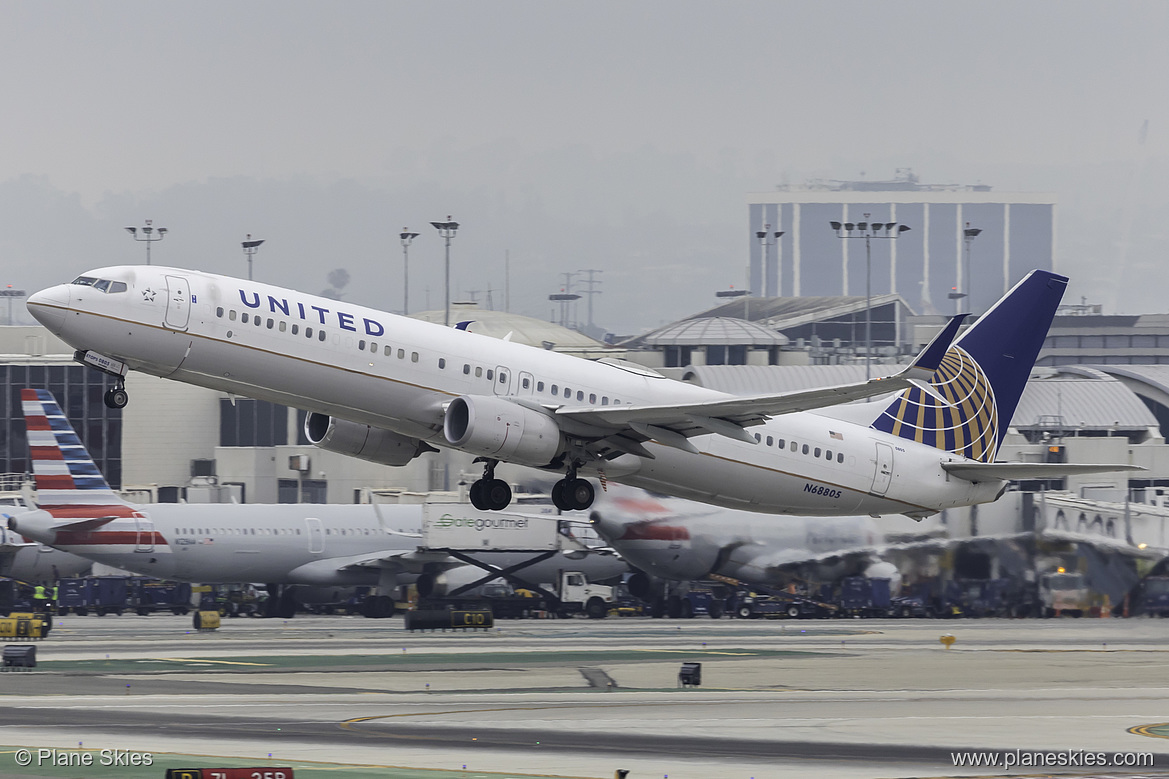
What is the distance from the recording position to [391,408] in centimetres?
3531

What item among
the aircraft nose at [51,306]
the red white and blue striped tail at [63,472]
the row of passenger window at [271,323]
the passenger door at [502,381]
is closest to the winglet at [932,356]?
the passenger door at [502,381]

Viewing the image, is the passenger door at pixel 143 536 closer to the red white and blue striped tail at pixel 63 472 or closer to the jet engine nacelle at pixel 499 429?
the red white and blue striped tail at pixel 63 472

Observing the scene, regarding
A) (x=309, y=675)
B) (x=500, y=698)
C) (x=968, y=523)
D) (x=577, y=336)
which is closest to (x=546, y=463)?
(x=500, y=698)

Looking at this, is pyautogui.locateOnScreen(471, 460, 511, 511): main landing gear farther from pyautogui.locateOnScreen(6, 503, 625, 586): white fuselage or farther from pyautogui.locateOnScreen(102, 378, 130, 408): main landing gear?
pyautogui.locateOnScreen(6, 503, 625, 586): white fuselage

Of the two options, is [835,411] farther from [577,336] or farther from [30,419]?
[577,336]

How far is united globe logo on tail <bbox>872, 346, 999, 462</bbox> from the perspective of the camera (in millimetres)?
43719

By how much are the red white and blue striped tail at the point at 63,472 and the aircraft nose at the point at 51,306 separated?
3301cm

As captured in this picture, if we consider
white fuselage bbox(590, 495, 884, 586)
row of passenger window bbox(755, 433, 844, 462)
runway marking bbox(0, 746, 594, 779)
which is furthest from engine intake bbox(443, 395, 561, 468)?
white fuselage bbox(590, 495, 884, 586)

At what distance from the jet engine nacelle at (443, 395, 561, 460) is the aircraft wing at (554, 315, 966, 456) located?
712 millimetres

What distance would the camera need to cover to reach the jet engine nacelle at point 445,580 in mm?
67625

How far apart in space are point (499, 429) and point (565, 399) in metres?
2.59

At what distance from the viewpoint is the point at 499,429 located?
116ft

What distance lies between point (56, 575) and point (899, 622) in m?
38.4

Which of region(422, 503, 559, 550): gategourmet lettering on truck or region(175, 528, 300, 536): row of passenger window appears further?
region(422, 503, 559, 550): gategourmet lettering on truck
